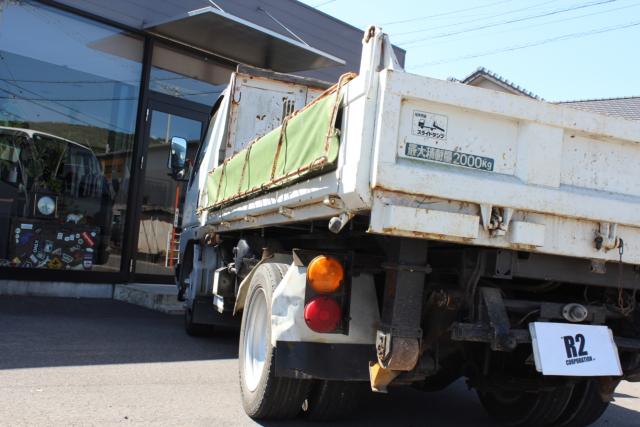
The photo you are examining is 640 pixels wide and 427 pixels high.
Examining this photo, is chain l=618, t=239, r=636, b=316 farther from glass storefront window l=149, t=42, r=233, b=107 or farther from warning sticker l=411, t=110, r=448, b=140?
glass storefront window l=149, t=42, r=233, b=107

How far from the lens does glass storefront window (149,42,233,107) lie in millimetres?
10750

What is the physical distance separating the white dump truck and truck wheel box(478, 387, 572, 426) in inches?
0.8

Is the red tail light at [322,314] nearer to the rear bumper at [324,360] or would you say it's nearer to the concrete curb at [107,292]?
the rear bumper at [324,360]

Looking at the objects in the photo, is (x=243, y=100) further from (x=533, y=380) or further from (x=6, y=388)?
Result: (x=533, y=380)

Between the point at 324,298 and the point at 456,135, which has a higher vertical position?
the point at 456,135

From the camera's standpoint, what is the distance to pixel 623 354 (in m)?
3.69

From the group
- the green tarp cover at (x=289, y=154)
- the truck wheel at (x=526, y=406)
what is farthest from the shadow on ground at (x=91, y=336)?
→ the truck wheel at (x=526, y=406)

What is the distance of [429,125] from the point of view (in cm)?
302

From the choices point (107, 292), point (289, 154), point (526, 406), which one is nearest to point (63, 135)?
point (107, 292)

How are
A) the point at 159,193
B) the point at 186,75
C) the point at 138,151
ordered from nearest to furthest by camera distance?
1. the point at 138,151
2. the point at 159,193
3. the point at 186,75

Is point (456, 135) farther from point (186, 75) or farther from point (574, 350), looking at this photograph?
point (186, 75)

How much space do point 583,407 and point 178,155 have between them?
5474 millimetres

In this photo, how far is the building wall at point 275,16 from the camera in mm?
10008

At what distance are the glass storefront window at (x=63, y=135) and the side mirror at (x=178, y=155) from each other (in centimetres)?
279
